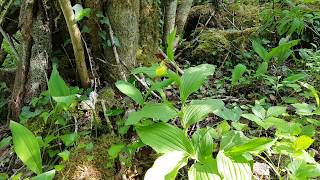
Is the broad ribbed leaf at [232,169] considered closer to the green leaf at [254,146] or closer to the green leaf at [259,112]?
the green leaf at [254,146]

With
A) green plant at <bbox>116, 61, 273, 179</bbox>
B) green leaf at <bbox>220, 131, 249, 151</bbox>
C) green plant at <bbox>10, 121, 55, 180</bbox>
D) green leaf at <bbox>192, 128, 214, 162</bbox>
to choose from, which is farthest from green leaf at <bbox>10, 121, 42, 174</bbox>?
green leaf at <bbox>220, 131, 249, 151</bbox>

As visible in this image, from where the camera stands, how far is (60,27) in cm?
271

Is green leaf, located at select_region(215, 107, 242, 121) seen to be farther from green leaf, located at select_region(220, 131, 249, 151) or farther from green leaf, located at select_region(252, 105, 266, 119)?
green leaf, located at select_region(220, 131, 249, 151)

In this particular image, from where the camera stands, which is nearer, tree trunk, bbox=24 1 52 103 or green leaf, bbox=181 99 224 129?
green leaf, bbox=181 99 224 129

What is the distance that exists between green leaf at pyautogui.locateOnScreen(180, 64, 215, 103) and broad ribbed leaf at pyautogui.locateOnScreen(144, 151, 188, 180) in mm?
428

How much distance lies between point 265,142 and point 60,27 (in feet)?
6.28

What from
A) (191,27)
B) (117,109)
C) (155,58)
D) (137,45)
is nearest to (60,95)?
(117,109)

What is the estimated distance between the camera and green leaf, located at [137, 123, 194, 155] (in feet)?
5.06

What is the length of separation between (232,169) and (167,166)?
266 millimetres

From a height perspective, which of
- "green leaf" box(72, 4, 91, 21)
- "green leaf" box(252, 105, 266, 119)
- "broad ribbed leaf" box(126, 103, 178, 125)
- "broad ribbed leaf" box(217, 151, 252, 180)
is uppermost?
"green leaf" box(72, 4, 91, 21)

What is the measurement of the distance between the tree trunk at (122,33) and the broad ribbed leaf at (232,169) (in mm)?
1454

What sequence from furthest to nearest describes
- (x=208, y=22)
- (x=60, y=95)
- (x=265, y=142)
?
(x=208, y=22) < (x=60, y=95) < (x=265, y=142)

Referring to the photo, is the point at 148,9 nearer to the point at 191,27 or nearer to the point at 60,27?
the point at 60,27

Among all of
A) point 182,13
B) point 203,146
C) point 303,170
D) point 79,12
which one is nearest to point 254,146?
point 203,146
